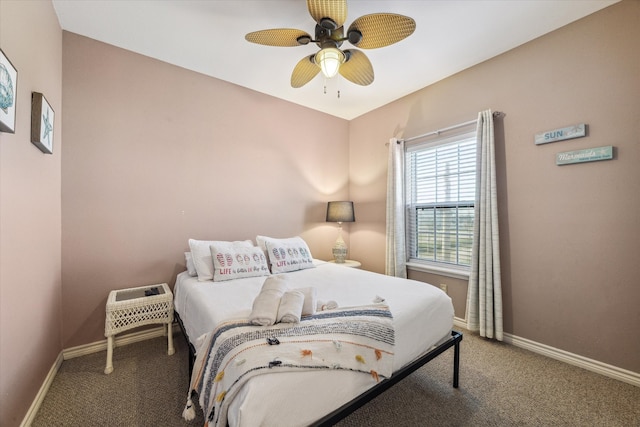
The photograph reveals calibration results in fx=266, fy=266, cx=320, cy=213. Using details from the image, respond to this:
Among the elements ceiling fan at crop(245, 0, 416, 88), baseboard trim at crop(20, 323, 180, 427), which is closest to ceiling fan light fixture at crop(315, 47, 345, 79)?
ceiling fan at crop(245, 0, 416, 88)

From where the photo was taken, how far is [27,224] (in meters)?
1.54

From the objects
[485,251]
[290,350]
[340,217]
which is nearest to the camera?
[290,350]

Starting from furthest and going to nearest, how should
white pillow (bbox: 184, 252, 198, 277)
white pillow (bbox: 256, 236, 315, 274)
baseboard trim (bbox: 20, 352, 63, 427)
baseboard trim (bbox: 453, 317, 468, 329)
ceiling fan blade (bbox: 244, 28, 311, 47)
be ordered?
1. baseboard trim (bbox: 453, 317, 468, 329)
2. white pillow (bbox: 256, 236, 315, 274)
3. white pillow (bbox: 184, 252, 198, 277)
4. ceiling fan blade (bbox: 244, 28, 311, 47)
5. baseboard trim (bbox: 20, 352, 63, 427)

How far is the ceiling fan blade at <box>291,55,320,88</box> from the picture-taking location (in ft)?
6.89

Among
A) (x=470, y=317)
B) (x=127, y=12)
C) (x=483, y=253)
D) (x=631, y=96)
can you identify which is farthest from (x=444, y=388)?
(x=127, y=12)

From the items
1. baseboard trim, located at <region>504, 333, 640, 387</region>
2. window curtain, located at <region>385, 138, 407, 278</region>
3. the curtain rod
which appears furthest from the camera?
window curtain, located at <region>385, 138, 407, 278</region>

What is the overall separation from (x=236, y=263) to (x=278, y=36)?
6.01 feet

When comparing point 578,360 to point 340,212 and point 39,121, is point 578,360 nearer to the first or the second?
point 340,212

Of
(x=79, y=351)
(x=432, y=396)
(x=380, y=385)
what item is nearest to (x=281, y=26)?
(x=380, y=385)

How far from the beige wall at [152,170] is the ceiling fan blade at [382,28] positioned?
1.81 metres

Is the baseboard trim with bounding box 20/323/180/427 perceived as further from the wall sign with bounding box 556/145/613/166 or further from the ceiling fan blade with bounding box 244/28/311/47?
the wall sign with bounding box 556/145/613/166

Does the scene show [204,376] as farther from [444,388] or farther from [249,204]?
[249,204]

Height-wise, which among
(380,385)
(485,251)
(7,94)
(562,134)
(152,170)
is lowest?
(380,385)

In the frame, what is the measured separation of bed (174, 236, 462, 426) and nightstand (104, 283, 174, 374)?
125 millimetres
